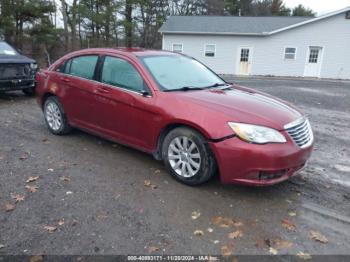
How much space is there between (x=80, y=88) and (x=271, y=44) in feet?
72.9

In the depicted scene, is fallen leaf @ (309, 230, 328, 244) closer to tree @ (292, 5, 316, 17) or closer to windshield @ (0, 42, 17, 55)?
windshield @ (0, 42, 17, 55)

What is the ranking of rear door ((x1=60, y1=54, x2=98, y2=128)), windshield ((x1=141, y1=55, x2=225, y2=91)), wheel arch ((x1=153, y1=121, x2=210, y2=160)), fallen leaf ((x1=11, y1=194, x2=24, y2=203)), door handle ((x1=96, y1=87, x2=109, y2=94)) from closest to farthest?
fallen leaf ((x1=11, y1=194, x2=24, y2=203))
wheel arch ((x1=153, y1=121, x2=210, y2=160))
windshield ((x1=141, y1=55, x2=225, y2=91))
door handle ((x1=96, y1=87, x2=109, y2=94))
rear door ((x1=60, y1=54, x2=98, y2=128))

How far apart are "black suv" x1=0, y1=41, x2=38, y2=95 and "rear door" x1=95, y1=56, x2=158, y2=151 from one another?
16.5 feet

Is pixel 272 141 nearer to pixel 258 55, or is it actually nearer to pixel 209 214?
pixel 209 214

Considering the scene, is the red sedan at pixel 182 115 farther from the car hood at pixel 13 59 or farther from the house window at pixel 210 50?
the house window at pixel 210 50

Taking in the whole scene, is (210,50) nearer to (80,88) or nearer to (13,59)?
(13,59)

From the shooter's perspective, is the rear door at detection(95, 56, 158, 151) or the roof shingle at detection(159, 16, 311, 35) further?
the roof shingle at detection(159, 16, 311, 35)

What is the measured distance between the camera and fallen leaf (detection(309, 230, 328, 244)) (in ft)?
10.7

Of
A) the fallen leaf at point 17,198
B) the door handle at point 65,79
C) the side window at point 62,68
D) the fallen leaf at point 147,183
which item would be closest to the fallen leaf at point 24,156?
the fallen leaf at point 17,198

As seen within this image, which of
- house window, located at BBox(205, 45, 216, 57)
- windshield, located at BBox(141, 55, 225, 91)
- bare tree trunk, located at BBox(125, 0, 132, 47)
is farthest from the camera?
bare tree trunk, located at BBox(125, 0, 132, 47)

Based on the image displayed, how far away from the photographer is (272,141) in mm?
3729

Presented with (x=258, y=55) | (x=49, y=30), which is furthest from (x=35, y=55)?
(x=258, y=55)

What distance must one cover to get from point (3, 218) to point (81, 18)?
28.4m

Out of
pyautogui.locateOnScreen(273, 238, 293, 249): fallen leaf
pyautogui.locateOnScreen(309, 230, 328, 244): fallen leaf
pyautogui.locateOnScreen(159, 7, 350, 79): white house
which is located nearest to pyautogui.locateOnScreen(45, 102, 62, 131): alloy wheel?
pyautogui.locateOnScreen(273, 238, 293, 249): fallen leaf
